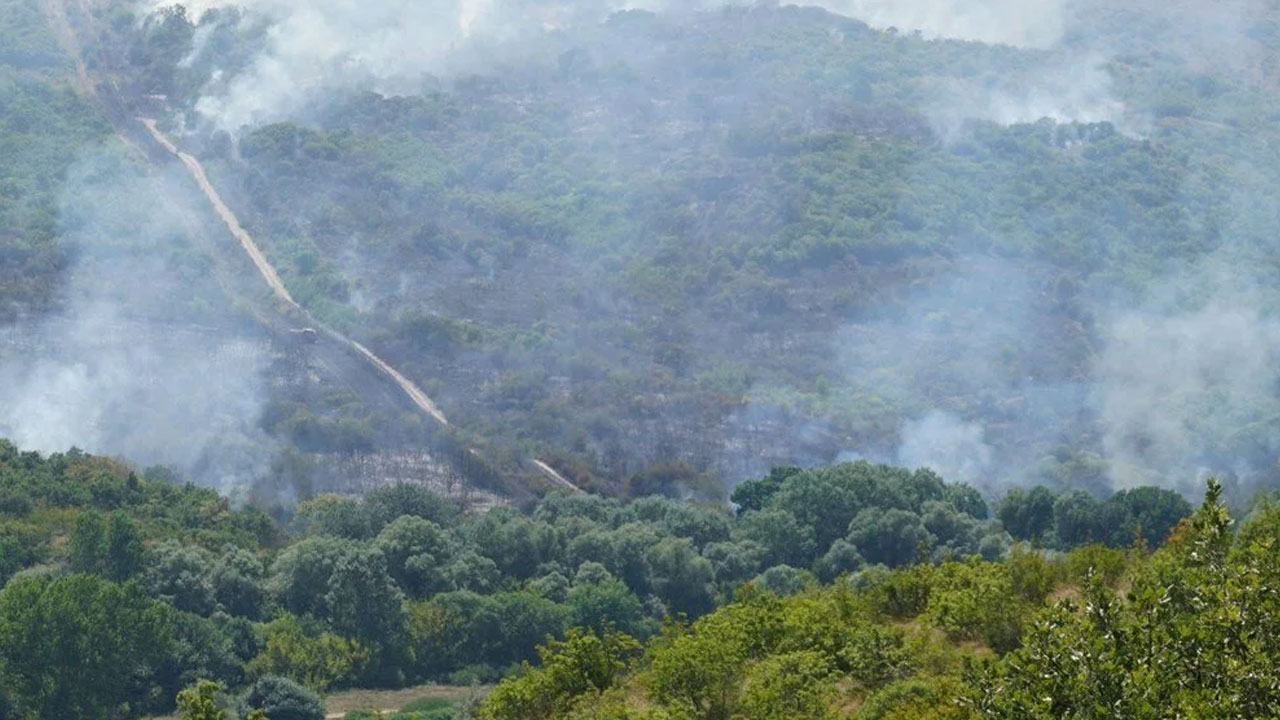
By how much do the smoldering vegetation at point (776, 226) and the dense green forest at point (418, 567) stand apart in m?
12.9

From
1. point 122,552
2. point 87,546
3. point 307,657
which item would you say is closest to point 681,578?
point 307,657

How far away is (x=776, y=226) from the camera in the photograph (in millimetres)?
100562

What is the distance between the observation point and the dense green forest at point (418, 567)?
4641 centimetres

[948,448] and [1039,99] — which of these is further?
[1039,99]

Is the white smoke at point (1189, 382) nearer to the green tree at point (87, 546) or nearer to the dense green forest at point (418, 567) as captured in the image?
the dense green forest at point (418, 567)

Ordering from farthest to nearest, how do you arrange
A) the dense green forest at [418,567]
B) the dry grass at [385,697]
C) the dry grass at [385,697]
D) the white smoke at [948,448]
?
the white smoke at [948,448] < the dry grass at [385,697] < the dry grass at [385,697] < the dense green forest at [418,567]

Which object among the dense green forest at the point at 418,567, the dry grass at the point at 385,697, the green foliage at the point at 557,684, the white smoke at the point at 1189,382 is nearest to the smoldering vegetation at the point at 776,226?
the white smoke at the point at 1189,382

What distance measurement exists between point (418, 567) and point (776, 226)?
46.5 metres

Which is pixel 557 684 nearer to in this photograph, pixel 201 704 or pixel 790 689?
pixel 790 689

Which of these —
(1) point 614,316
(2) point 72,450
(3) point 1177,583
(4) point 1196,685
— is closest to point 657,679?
(3) point 1177,583

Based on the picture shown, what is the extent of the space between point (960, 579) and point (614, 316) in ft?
190

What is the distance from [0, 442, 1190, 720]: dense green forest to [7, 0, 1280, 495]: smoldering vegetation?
1292cm

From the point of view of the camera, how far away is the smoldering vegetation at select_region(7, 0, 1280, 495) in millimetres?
84250

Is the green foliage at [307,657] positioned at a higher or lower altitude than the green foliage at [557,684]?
lower
